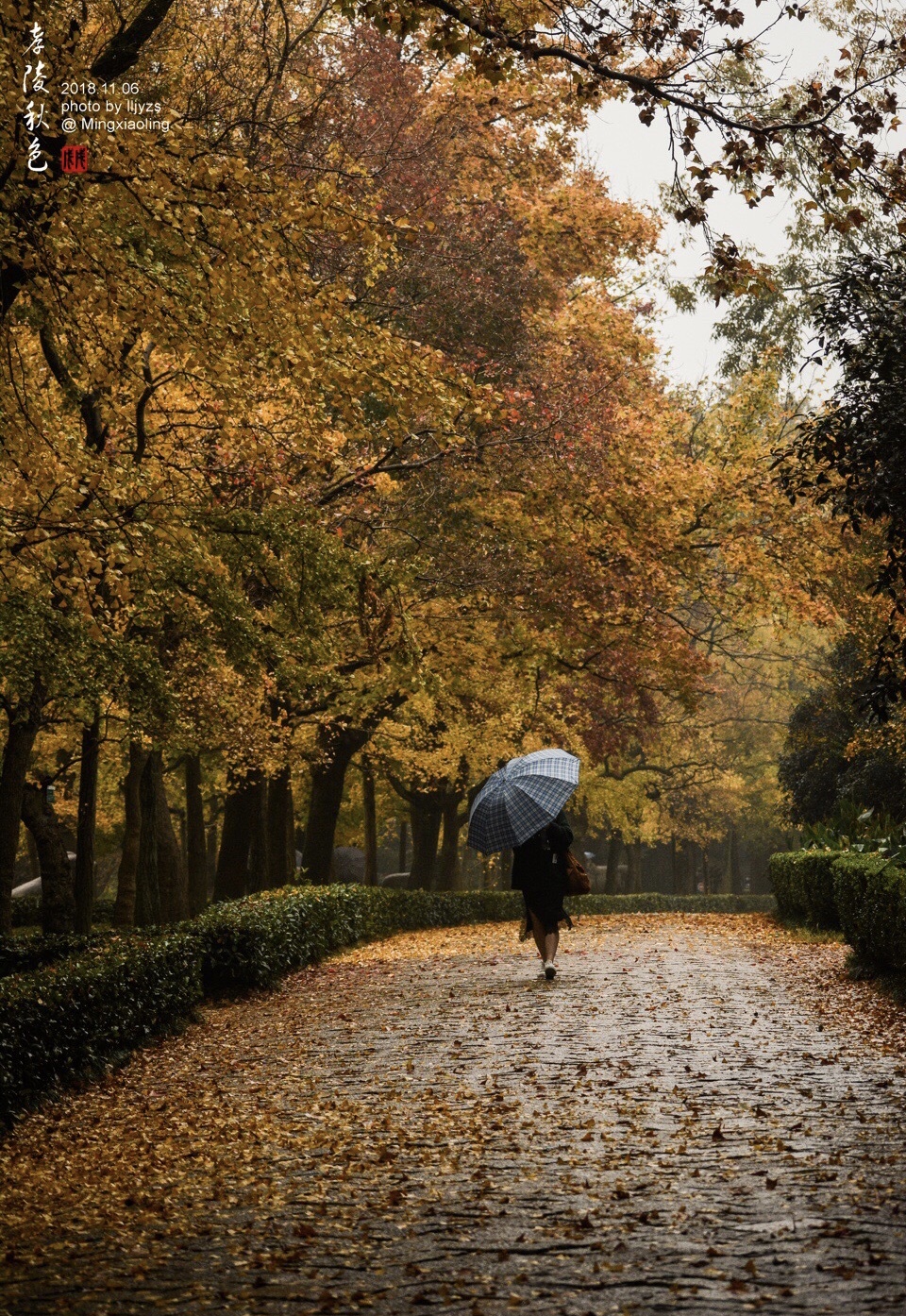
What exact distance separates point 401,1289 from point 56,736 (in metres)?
21.0

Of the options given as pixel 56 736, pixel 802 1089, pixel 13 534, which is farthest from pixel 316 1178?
pixel 56 736

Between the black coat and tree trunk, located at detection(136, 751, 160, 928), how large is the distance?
25.0 feet

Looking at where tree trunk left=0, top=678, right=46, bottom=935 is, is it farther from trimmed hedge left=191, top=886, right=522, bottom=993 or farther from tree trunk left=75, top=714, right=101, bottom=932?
trimmed hedge left=191, top=886, right=522, bottom=993

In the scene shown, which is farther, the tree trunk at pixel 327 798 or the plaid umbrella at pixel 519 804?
the tree trunk at pixel 327 798

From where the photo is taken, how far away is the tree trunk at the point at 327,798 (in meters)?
25.4

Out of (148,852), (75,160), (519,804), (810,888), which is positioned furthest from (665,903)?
(75,160)

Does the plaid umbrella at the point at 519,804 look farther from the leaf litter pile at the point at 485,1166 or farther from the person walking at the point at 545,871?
the leaf litter pile at the point at 485,1166

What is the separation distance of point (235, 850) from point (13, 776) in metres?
6.33

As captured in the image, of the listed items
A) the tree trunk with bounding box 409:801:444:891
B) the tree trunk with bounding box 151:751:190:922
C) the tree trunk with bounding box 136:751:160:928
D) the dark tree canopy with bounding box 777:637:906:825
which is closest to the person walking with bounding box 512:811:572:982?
the tree trunk with bounding box 136:751:160:928

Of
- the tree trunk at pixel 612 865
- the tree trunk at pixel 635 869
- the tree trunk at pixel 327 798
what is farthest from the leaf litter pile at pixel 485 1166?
the tree trunk at pixel 635 869

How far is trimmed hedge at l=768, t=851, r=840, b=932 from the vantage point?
18.0 metres

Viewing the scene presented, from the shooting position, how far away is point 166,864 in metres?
19.4

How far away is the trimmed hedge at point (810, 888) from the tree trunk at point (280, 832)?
317 inches

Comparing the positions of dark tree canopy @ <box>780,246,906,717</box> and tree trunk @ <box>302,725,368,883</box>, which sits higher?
dark tree canopy @ <box>780,246,906,717</box>
